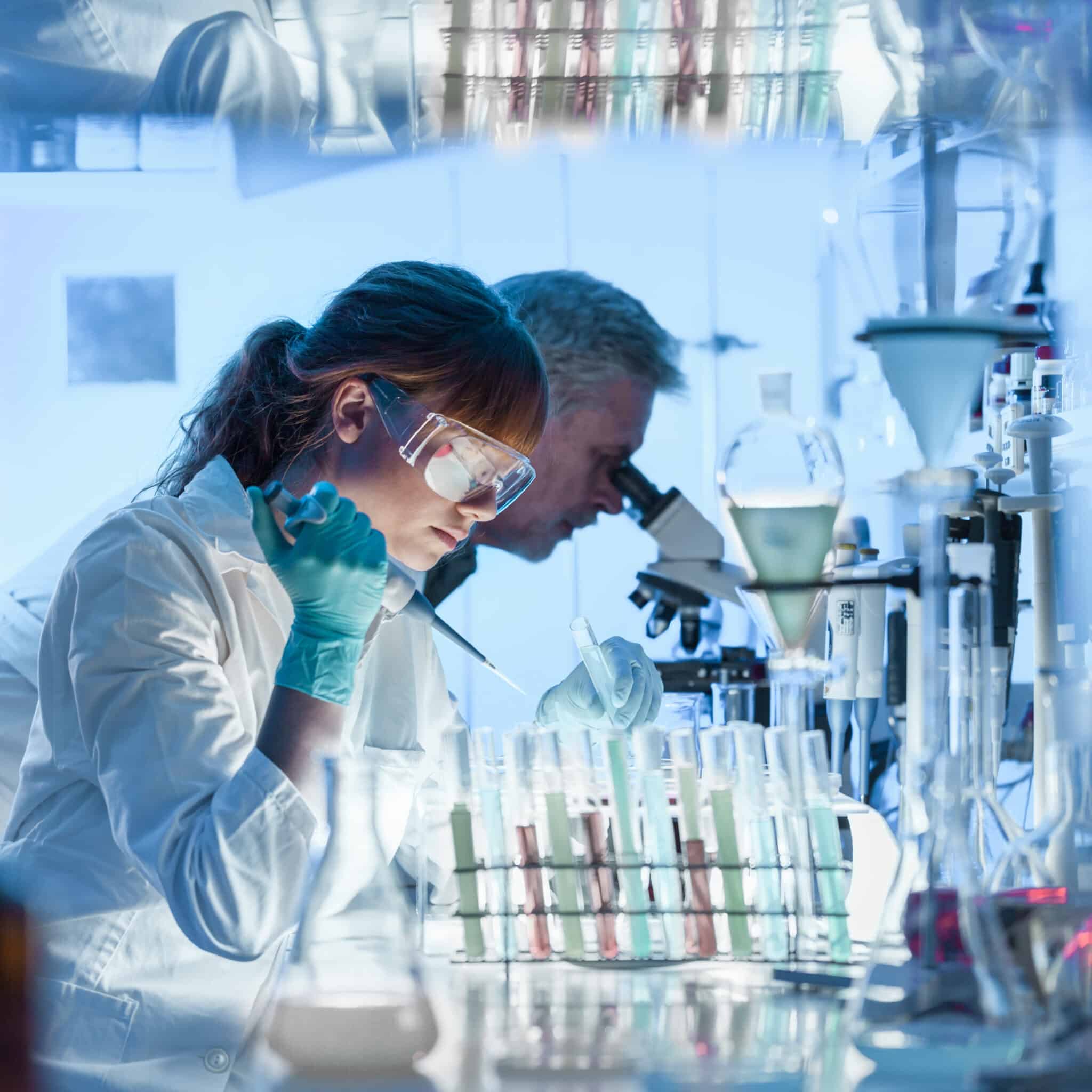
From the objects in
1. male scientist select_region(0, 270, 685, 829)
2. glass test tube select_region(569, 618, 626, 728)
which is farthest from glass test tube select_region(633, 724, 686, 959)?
male scientist select_region(0, 270, 685, 829)

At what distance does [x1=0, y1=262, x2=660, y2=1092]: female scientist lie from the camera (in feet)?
4.05

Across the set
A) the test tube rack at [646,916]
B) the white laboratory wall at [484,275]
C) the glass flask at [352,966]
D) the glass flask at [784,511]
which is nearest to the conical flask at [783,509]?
the glass flask at [784,511]

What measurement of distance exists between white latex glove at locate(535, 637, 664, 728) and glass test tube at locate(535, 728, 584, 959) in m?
0.54

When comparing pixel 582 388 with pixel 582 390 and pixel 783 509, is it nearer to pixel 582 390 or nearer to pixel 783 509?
pixel 582 390

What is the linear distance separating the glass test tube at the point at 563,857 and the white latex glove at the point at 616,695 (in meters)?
0.54

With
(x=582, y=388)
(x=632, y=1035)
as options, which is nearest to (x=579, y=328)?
(x=582, y=388)

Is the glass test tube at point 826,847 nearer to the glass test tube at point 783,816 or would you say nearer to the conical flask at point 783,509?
the glass test tube at point 783,816

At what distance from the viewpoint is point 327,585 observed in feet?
4.34

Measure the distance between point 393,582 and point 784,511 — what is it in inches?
25.5

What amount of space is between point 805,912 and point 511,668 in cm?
244

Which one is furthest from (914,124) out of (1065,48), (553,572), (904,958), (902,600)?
(553,572)

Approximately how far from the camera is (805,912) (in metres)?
1.12

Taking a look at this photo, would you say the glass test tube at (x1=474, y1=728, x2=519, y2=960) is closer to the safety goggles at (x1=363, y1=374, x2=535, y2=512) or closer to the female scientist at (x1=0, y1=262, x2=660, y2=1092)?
the female scientist at (x1=0, y1=262, x2=660, y2=1092)

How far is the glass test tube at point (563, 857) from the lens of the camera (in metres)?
1.12
